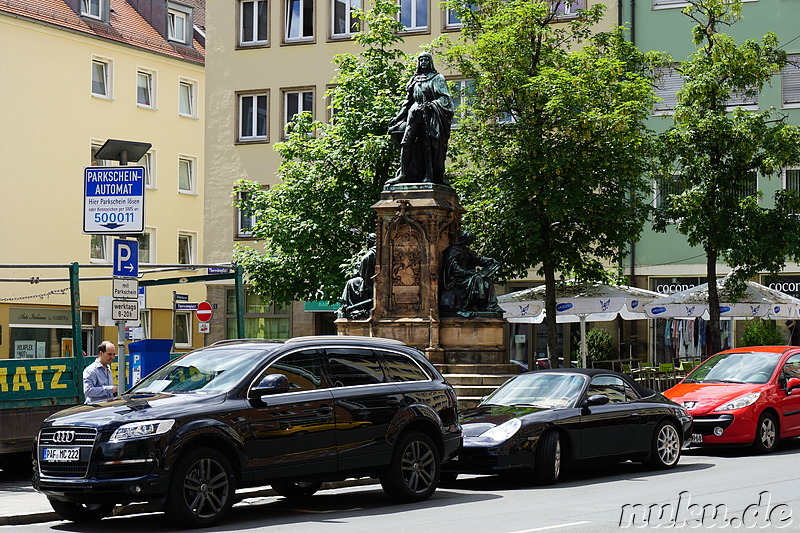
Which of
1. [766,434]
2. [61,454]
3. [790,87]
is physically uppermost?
[790,87]

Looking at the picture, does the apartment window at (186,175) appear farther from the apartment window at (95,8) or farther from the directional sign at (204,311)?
the directional sign at (204,311)

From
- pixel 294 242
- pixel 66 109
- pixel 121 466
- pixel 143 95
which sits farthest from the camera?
pixel 143 95

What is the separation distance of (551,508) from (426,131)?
11.6 m

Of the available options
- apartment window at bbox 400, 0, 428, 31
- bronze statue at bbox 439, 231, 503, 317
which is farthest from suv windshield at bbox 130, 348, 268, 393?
apartment window at bbox 400, 0, 428, 31

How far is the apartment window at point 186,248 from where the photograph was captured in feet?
171

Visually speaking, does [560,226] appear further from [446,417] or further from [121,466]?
[121,466]

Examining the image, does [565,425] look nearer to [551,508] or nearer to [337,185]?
[551,508]

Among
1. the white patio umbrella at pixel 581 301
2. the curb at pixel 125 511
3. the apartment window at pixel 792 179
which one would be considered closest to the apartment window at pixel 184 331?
the white patio umbrella at pixel 581 301

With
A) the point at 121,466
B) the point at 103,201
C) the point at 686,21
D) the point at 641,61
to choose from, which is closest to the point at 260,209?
the point at 641,61

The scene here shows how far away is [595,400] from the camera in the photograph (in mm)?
15906

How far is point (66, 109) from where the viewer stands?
46938mm

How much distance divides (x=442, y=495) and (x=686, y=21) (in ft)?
91.9

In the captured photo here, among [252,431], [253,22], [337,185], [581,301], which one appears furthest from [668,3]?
[252,431]

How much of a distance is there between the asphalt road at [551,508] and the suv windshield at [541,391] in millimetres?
989
